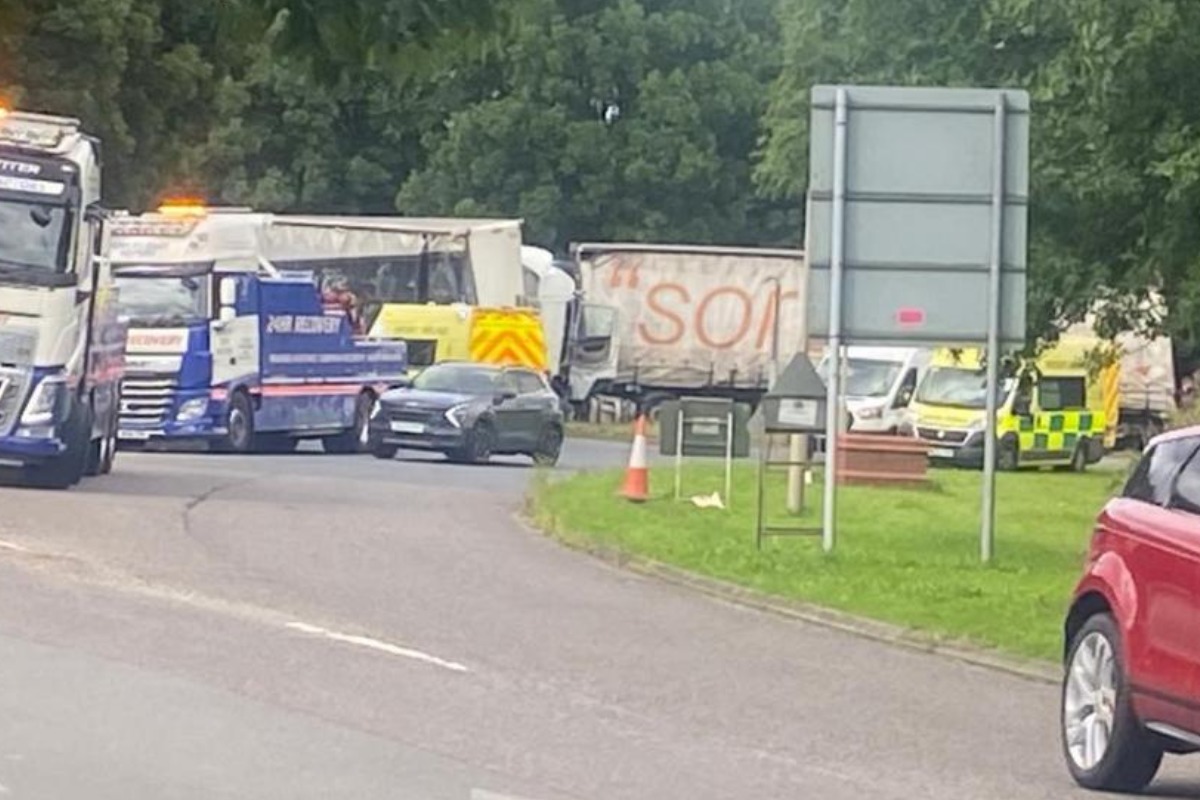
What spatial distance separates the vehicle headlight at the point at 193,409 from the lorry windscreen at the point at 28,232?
10353 millimetres

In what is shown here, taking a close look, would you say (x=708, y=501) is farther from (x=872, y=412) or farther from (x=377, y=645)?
(x=872, y=412)

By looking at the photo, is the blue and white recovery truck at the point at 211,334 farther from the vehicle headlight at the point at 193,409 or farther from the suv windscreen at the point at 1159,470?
the suv windscreen at the point at 1159,470

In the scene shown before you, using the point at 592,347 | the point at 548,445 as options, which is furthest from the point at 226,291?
the point at 592,347

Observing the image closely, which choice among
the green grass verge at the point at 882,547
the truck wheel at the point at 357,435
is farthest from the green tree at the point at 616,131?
the green grass verge at the point at 882,547

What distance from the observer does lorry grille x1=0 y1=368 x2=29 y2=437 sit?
27141mm

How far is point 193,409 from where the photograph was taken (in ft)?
123

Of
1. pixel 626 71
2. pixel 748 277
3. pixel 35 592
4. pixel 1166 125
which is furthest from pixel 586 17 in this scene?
pixel 35 592

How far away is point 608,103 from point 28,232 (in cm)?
4506

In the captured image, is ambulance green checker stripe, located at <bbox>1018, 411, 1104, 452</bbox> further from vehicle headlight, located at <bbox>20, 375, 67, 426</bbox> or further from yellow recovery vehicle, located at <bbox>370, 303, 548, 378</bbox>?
vehicle headlight, located at <bbox>20, 375, 67, 426</bbox>

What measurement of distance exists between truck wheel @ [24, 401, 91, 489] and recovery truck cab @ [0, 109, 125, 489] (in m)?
0.02

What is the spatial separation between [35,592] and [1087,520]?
15878mm

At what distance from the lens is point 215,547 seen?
21.7 meters

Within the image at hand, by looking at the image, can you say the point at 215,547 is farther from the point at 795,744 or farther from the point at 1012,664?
the point at 795,744

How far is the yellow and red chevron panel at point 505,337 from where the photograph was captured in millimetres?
47312
